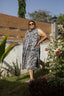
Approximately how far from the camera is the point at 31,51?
4.15 meters

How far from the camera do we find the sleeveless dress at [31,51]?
4129mm

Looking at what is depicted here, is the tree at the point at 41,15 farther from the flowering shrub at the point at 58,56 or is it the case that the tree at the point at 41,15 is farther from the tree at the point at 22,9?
the flowering shrub at the point at 58,56

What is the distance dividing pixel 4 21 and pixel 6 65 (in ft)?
5.01

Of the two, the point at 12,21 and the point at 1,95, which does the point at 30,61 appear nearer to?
the point at 1,95

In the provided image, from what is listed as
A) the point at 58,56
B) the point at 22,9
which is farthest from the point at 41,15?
the point at 58,56

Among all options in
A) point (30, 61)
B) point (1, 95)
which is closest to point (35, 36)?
point (30, 61)

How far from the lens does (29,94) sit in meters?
2.57

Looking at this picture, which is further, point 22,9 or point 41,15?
point 41,15

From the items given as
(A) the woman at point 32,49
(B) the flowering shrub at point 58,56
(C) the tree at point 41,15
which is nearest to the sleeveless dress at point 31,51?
(A) the woman at point 32,49

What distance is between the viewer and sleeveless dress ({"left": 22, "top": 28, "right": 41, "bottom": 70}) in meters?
4.13

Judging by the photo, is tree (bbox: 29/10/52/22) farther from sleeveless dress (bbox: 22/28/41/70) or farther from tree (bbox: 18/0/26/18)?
sleeveless dress (bbox: 22/28/41/70)

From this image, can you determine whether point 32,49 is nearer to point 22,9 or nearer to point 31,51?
point 31,51

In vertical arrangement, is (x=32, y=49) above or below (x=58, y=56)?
above

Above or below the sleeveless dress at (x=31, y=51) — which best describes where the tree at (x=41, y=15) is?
above
